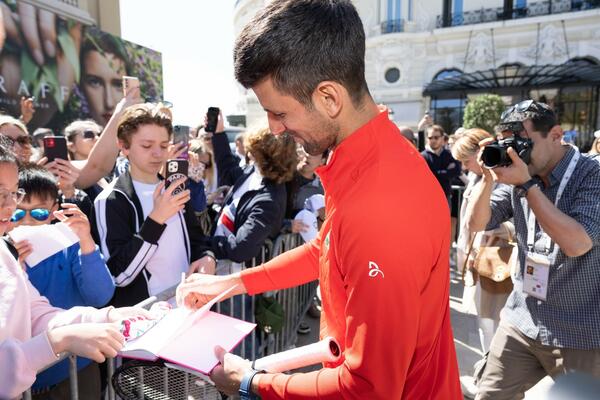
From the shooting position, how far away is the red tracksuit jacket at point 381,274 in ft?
3.17

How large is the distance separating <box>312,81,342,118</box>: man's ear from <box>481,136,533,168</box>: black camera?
1.34 meters

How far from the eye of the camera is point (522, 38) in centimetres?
2427

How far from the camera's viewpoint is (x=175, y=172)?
2.28m

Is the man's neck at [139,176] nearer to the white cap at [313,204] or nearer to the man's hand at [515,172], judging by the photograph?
the white cap at [313,204]

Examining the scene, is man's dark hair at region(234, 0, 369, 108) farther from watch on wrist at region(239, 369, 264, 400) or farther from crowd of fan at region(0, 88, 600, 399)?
crowd of fan at region(0, 88, 600, 399)

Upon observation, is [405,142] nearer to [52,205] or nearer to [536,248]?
[536,248]

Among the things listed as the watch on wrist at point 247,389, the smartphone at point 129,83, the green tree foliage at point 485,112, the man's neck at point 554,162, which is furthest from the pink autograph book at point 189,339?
the green tree foliage at point 485,112

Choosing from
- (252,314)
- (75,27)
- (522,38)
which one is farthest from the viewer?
(522,38)

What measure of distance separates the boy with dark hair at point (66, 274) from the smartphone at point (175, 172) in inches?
19.0

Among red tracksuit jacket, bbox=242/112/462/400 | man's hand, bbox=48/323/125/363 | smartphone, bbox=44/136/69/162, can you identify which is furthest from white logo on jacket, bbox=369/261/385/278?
smartphone, bbox=44/136/69/162

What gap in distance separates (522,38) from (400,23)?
7565mm

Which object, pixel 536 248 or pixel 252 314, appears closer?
pixel 536 248

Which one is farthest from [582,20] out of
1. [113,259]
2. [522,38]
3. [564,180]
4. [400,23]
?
[113,259]

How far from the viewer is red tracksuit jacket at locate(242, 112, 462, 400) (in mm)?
967
